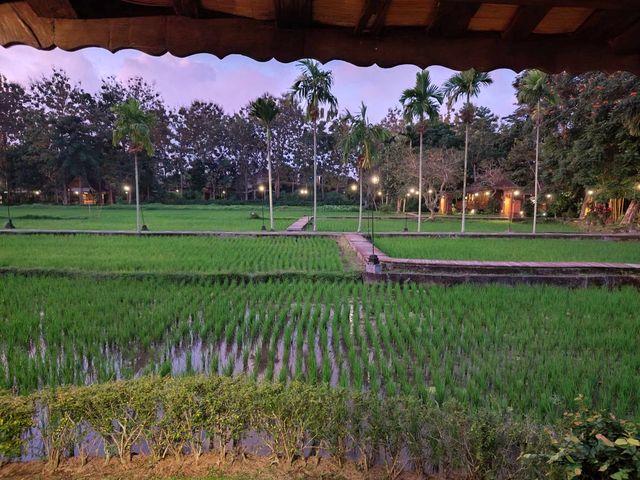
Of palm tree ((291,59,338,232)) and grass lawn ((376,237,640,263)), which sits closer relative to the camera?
grass lawn ((376,237,640,263))


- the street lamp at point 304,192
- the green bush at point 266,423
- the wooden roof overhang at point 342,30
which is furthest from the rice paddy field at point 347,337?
the street lamp at point 304,192

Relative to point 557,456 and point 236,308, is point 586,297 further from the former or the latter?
point 557,456

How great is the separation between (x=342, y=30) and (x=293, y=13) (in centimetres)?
41

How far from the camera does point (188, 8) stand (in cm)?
237

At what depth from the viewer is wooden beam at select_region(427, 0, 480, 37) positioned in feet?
7.82

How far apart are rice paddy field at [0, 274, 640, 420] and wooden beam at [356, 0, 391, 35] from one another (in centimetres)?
308

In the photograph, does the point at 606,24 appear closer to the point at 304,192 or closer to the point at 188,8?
the point at 188,8

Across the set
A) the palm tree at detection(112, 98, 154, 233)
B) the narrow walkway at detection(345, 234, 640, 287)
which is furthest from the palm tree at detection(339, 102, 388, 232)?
the palm tree at detection(112, 98, 154, 233)

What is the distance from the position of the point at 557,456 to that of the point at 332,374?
3155 millimetres

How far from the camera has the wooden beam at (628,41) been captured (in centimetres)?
264

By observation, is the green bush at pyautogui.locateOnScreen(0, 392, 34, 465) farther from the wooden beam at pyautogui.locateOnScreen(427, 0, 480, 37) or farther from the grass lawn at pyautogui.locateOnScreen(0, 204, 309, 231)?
the grass lawn at pyautogui.locateOnScreen(0, 204, 309, 231)

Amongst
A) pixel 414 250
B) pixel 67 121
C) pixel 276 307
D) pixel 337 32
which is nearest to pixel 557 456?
pixel 337 32

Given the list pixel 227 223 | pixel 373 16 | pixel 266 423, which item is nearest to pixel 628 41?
pixel 373 16

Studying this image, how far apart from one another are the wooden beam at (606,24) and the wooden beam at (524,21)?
0.37m
